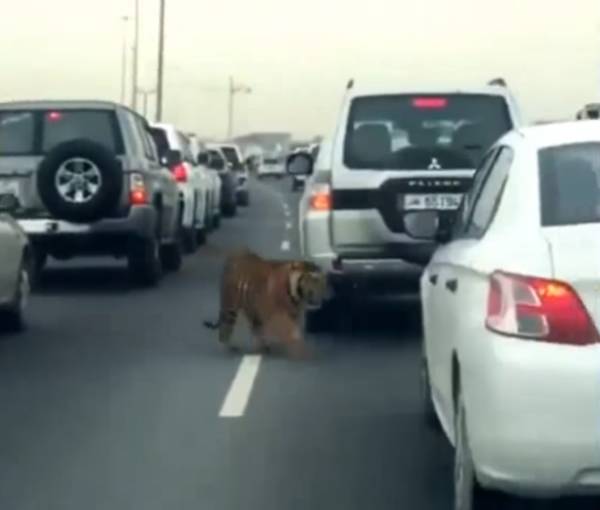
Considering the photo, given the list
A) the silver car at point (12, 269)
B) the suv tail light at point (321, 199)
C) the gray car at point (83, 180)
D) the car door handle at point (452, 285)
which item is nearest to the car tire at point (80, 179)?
the gray car at point (83, 180)

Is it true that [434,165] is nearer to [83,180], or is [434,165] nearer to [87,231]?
[83,180]

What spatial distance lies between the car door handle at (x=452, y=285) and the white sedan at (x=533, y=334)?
110 millimetres

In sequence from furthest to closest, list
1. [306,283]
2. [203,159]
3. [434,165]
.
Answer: [203,159], [434,165], [306,283]

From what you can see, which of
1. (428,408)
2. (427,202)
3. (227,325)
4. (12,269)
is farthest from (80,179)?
(428,408)

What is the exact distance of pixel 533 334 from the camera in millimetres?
7699

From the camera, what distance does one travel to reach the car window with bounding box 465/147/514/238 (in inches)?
340

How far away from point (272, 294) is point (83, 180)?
19.7ft

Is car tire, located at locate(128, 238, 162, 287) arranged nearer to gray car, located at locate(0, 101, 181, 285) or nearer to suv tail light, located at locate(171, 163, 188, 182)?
gray car, located at locate(0, 101, 181, 285)

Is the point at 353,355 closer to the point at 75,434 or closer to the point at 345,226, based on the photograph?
the point at 345,226

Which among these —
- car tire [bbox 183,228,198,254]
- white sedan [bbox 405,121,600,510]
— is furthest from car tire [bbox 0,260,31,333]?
car tire [bbox 183,228,198,254]

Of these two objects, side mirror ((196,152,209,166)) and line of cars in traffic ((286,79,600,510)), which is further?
side mirror ((196,152,209,166))

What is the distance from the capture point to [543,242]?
7871 millimetres

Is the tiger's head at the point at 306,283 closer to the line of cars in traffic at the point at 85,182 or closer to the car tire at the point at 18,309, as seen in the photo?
the car tire at the point at 18,309

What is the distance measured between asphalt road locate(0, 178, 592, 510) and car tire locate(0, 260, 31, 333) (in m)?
0.24
